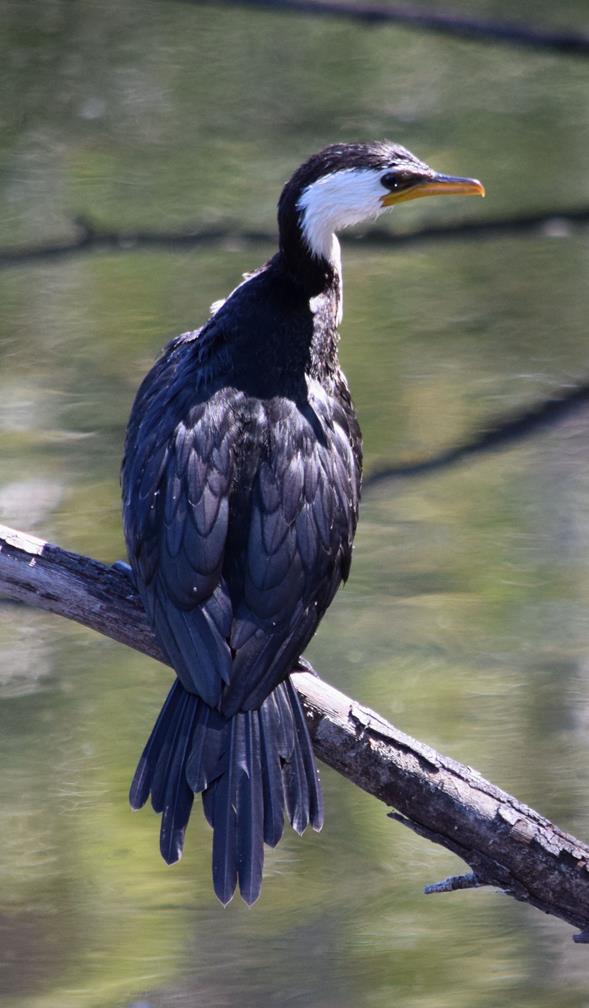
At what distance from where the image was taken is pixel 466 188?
2402 millimetres

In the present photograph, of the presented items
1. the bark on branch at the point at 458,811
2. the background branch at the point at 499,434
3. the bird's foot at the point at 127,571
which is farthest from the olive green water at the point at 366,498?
the bird's foot at the point at 127,571

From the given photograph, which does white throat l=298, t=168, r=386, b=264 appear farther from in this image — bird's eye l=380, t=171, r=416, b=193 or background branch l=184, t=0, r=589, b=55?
background branch l=184, t=0, r=589, b=55

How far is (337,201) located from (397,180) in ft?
0.32

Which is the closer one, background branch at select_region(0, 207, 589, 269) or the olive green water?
the olive green water

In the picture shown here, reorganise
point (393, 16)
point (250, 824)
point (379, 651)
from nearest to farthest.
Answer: point (250, 824), point (379, 651), point (393, 16)

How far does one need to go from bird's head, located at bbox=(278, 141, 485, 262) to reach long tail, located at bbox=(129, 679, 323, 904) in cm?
72

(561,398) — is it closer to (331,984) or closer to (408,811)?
(331,984)

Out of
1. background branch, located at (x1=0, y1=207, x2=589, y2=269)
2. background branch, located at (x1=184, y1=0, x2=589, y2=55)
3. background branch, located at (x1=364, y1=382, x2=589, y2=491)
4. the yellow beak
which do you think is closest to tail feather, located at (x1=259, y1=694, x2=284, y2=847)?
the yellow beak

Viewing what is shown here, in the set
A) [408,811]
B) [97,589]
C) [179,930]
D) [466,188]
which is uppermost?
[466,188]

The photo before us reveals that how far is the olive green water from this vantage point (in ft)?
8.96

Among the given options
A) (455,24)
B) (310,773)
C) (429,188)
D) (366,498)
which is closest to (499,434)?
(366,498)

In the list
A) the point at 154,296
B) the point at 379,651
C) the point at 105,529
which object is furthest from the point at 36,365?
the point at 379,651

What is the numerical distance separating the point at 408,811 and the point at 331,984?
70 cm

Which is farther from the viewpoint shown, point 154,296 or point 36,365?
point 154,296
